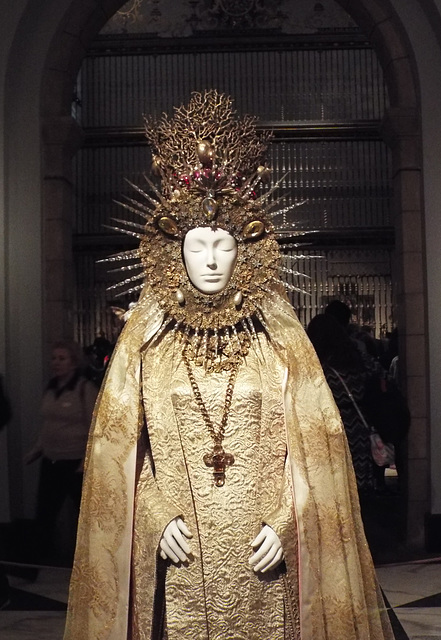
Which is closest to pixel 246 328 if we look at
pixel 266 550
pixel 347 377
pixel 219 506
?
pixel 219 506

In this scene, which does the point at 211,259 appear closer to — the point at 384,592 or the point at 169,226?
the point at 169,226

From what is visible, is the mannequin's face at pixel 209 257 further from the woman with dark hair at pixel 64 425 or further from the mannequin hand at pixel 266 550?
the woman with dark hair at pixel 64 425

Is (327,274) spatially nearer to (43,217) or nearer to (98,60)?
(98,60)

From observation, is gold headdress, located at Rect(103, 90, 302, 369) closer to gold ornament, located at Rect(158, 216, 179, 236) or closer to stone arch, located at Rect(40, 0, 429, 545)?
Answer: gold ornament, located at Rect(158, 216, 179, 236)

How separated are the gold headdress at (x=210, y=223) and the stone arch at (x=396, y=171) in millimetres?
3194

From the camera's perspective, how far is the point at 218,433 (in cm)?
271

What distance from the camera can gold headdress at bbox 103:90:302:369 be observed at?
2791 millimetres

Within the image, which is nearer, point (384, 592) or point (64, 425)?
point (384, 592)

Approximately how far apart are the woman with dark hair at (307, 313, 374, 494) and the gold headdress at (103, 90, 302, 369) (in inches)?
105

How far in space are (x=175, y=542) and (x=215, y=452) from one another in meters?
0.25

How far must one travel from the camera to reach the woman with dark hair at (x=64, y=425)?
5.15 metres

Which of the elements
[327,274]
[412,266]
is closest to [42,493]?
[412,266]

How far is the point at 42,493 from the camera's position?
17.5 feet

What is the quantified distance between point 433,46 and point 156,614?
421 cm
